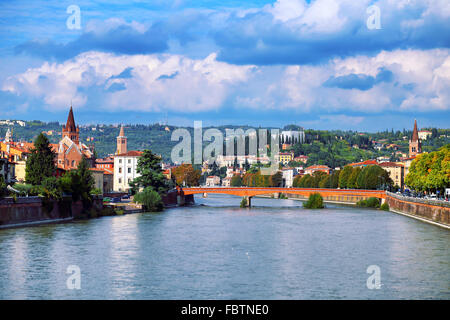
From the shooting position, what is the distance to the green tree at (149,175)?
8775 centimetres

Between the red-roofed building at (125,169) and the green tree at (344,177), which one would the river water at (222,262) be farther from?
the green tree at (344,177)

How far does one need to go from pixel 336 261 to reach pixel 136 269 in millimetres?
10524

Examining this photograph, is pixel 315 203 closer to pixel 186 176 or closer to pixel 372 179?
pixel 372 179

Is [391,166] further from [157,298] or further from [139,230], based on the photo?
[157,298]

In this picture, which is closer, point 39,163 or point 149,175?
point 39,163

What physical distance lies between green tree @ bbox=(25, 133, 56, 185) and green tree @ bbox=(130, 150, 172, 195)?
25.0 m

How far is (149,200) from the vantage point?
8031 cm

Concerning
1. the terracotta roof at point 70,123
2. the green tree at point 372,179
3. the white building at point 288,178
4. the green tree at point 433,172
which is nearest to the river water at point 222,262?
the green tree at point 433,172

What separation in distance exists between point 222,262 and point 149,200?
45.7m

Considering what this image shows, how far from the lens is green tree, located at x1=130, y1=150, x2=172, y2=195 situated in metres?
87.8

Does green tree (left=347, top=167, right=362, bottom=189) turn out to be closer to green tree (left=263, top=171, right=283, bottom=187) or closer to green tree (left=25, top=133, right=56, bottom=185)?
green tree (left=263, top=171, right=283, bottom=187)

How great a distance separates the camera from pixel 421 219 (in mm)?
66562

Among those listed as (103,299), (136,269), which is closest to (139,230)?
(136,269)

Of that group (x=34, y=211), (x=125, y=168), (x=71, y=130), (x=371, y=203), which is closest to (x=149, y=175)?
(x=125, y=168)
